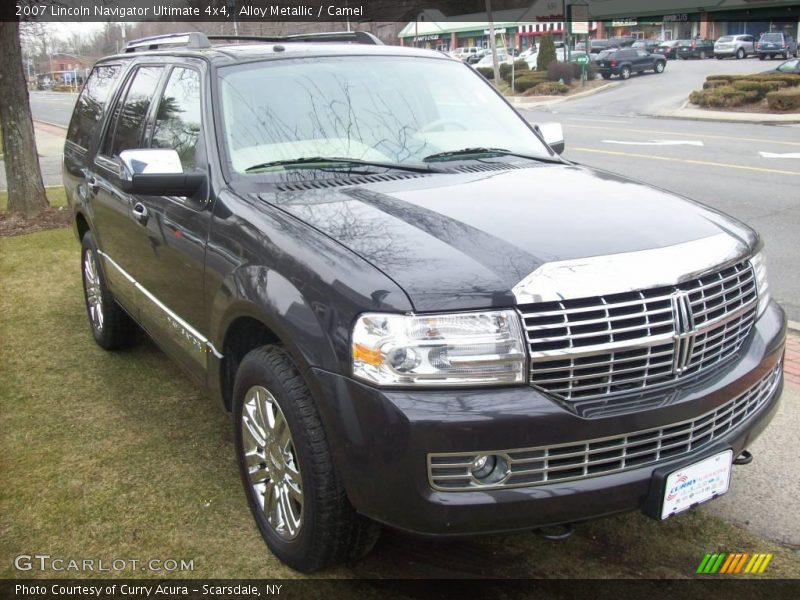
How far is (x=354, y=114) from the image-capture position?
145 inches

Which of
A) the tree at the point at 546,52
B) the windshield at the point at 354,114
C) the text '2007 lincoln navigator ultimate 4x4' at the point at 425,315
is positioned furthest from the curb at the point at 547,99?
the text '2007 lincoln navigator ultimate 4x4' at the point at 425,315

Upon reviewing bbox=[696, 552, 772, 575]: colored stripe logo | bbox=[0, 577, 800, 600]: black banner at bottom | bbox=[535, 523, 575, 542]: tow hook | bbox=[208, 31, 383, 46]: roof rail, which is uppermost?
bbox=[208, 31, 383, 46]: roof rail

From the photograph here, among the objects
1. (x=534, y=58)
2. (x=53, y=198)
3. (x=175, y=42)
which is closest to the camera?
(x=175, y=42)

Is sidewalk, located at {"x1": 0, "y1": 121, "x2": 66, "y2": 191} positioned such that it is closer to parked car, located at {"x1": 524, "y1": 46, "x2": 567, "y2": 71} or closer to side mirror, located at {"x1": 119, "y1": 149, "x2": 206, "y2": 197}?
side mirror, located at {"x1": 119, "y1": 149, "x2": 206, "y2": 197}

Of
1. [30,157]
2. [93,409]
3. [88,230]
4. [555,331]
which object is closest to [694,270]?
[555,331]

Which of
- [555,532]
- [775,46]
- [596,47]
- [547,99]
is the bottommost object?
[555,532]

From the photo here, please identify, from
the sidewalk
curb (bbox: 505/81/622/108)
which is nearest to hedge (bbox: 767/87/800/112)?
curb (bbox: 505/81/622/108)

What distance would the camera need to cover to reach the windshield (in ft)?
11.5

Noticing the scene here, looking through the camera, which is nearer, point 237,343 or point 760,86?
point 237,343

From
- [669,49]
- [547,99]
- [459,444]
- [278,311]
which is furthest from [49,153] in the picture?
[669,49]

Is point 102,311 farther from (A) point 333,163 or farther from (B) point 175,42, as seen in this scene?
(A) point 333,163

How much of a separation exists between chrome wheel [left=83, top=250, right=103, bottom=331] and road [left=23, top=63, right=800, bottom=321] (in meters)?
3.43

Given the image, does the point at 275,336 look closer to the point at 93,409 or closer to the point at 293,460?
the point at 293,460

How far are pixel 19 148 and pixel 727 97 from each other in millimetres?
24594
